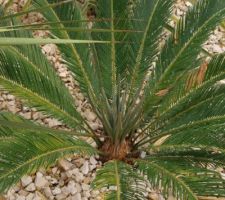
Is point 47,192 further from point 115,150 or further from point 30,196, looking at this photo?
point 115,150

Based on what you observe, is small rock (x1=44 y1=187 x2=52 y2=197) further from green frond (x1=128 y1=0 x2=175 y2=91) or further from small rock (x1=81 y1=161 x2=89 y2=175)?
green frond (x1=128 y1=0 x2=175 y2=91)

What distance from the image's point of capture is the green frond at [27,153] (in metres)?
1.80

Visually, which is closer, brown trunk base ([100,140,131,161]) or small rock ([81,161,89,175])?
brown trunk base ([100,140,131,161])

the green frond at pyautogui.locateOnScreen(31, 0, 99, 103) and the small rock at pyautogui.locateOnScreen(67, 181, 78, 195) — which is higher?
the green frond at pyautogui.locateOnScreen(31, 0, 99, 103)

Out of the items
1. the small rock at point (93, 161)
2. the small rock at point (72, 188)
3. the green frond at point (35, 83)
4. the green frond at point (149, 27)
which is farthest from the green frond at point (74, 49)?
the small rock at point (72, 188)

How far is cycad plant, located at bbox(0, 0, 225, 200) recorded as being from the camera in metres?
2.02

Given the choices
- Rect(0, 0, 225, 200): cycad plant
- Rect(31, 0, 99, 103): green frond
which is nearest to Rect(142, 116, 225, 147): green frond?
Rect(0, 0, 225, 200): cycad plant

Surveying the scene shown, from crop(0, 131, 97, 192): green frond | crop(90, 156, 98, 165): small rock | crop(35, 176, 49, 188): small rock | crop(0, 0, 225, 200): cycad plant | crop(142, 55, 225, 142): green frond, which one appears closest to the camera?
crop(0, 131, 97, 192): green frond

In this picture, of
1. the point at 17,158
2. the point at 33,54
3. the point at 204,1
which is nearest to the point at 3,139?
the point at 17,158

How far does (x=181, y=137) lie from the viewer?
213cm

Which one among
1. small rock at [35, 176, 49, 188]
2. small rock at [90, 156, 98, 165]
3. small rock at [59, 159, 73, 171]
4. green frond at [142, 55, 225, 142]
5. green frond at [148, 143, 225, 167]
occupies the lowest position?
small rock at [35, 176, 49, 188]

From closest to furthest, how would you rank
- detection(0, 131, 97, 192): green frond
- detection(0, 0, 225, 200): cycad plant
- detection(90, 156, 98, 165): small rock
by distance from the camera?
detection(0, 131, 97, 192): green frond
detection(0, 0, 225, 200): cycad plant
detection(90, 156, 98, 165): small rock

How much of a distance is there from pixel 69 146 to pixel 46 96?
11.0 inches

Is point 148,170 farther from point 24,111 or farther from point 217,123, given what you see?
point 24,111
